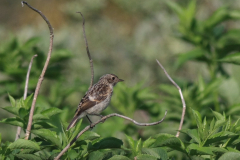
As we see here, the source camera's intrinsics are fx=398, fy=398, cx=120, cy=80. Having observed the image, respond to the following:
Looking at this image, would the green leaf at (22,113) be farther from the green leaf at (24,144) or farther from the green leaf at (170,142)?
the green leaf at (170,142)

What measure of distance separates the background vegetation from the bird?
0.20 meters

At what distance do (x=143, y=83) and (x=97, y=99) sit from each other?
86 centimetres

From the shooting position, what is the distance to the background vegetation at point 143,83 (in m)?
3.48

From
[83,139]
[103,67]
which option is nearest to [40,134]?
[83,139]

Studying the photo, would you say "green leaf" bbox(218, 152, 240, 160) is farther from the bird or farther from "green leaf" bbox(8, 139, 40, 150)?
the bird

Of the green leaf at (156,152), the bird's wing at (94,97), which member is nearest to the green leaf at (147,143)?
the green leaf at (156,152)

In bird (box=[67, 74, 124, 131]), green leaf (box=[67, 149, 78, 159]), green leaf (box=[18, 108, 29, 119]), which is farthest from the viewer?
bird (box=[67, 74, 124, 131])

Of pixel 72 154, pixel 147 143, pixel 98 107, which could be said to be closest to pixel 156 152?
pixel 147 143

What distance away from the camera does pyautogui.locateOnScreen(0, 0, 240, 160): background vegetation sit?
11.4 ft

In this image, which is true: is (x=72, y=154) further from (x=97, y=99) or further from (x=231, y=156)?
(x=97, y=99)

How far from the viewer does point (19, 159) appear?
352 centimetres

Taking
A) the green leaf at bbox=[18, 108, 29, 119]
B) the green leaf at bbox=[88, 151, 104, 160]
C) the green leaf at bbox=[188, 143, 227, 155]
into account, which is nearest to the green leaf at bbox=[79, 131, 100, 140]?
the green leaf at bbox=[88, 151, 104, 160]

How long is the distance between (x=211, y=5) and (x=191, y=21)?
24.0 ft

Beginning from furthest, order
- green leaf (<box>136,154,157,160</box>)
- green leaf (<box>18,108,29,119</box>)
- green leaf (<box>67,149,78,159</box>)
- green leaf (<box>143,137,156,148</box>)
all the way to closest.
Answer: green leaf (<box>18,108,29,119</box>), green leaf (<box>143,137,156,148</box>), green leaf (<box>67,149,78,159</box>), green leaf (<box>136,154,157,160</box>)
